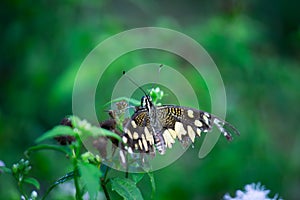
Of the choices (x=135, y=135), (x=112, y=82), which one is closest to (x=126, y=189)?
(x=135, y=135)

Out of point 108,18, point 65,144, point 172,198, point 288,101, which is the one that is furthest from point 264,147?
point 65,144

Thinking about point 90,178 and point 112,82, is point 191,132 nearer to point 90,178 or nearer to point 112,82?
point 90,178

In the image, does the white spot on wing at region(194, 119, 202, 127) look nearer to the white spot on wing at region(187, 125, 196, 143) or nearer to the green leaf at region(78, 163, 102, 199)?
the white spot on wing at region(187, 125, 196, 143)

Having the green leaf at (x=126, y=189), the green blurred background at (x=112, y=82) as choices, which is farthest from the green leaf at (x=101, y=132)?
the green blurred background at (x=112, y=82)

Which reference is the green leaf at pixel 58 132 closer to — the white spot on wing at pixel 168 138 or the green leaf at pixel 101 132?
the green leaf at pixel 101 132

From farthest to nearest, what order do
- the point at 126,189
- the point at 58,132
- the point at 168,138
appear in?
the point at 168,138 → the point at 126,189 → the point at 58,132

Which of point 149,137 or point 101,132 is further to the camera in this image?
point 149,137

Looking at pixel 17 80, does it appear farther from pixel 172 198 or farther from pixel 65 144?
pixel 65 144
